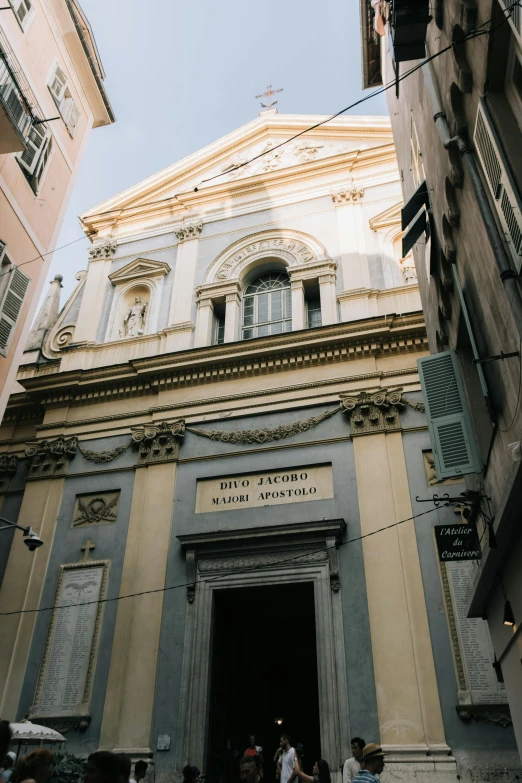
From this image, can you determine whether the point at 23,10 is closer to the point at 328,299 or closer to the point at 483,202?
the point at 328,299

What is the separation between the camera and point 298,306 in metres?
15.1

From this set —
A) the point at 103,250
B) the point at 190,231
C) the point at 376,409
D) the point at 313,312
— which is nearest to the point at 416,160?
the point at 376,409

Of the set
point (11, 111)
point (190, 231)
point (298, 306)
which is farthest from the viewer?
point (190, 231)

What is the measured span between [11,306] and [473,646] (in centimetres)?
1042

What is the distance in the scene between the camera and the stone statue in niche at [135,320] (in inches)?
648

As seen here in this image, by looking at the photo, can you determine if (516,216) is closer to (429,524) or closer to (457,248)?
(457,248)

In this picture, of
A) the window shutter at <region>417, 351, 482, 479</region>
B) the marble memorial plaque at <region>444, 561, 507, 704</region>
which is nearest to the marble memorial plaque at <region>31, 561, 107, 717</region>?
the marble memorial plaque at <region>444, 561, 507, 704</region>

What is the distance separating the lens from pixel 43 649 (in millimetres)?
12000

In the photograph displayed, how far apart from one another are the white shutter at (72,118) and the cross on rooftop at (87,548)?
9828mm

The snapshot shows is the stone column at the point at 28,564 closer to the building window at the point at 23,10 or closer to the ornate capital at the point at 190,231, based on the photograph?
the ornate capital at the point at 190,231

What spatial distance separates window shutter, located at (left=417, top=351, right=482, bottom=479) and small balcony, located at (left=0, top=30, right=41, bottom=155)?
8.12 m

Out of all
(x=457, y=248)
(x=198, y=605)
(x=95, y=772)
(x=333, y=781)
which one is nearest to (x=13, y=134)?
(x=457, y=248)

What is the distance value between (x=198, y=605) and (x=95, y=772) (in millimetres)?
8750

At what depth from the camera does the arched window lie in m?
15.4
